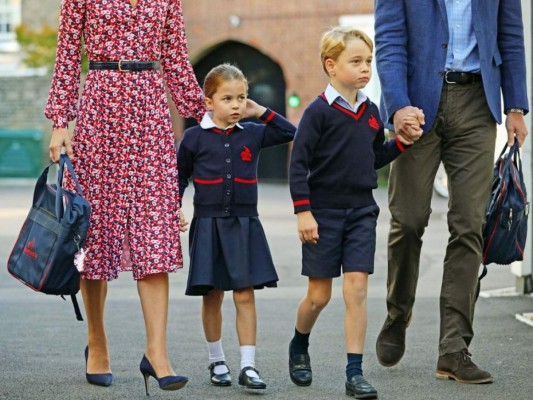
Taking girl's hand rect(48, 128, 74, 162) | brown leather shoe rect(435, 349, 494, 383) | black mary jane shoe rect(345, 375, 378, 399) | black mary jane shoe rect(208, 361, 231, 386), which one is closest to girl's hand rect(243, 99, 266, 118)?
girl's hand rect(48, 128, 74, 162)

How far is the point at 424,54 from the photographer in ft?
20.9

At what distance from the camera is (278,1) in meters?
30.8

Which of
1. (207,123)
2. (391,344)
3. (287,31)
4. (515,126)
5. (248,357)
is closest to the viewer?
(248,357)

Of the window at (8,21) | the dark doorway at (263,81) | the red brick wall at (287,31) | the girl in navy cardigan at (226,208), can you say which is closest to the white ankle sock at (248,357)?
the girl in navy cardigan at (226,208)

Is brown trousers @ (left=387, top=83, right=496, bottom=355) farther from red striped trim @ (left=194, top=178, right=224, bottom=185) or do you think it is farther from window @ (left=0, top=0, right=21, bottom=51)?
window @ (left=0, top=0, right=21, bottom=51)

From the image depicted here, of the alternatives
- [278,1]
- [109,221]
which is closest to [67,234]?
[109,221]

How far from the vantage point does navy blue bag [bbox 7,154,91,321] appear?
5.74 m

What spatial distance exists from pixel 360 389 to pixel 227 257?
2.84 feet

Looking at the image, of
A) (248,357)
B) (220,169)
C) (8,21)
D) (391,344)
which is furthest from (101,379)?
(8,21)

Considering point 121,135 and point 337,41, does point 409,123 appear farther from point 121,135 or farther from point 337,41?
point 121,135

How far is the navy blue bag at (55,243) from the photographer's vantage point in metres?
5.74

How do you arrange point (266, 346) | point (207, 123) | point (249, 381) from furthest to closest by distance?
point (266, 346), point (207, 123), point (249, 381)

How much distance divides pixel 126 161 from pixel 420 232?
4.87 feet

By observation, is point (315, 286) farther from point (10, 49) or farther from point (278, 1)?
point (10, 49)
